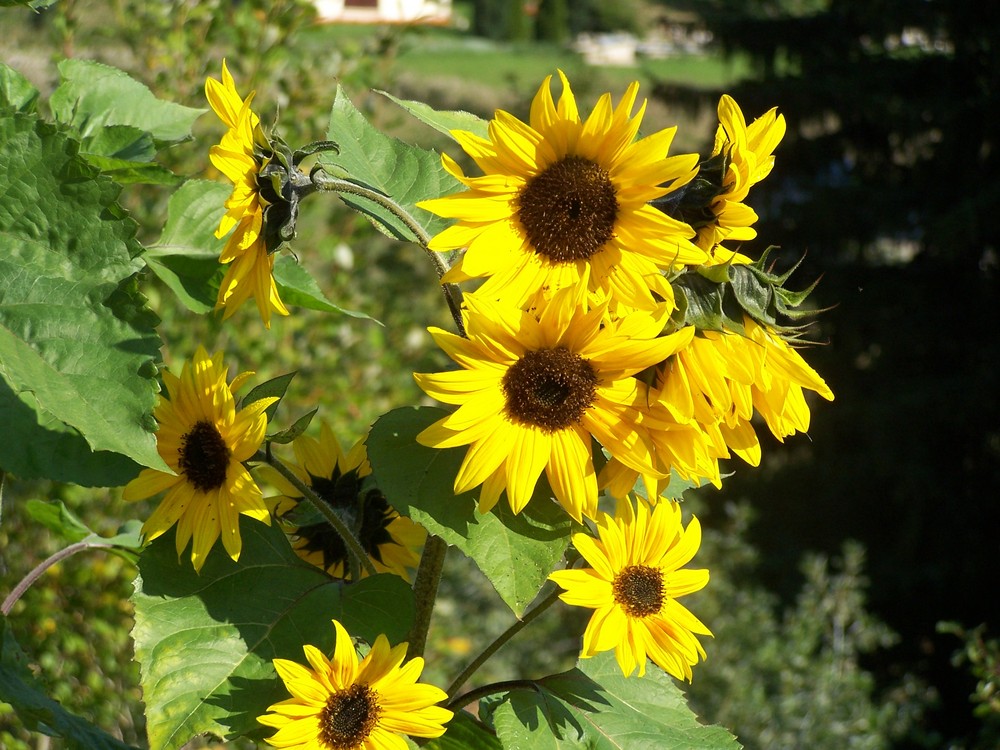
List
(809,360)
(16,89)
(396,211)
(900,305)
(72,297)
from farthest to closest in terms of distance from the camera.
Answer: (900,305) → (809,360) → (16,89) → (396,211) → (72,297)

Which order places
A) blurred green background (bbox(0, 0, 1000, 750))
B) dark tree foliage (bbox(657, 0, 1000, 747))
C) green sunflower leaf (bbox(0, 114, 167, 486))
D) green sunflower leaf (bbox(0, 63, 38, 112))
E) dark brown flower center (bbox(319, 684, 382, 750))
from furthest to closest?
dark tree foliage (bbox(657, 0, 1000, 747)) < blurred green background (bbox(0, 0, 1000, 750)) < green sunflower leaf (bbox(0, 63, 38, 112)) < dark brown flower center (bbox(319, 684, 382, 750)) < green sunflower leaf (bbox(0, 114, 167, 486))

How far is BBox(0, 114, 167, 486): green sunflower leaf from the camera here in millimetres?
540

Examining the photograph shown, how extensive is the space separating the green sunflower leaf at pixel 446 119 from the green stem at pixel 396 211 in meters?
0.06

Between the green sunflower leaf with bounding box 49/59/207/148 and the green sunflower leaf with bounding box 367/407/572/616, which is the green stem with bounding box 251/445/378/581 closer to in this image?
the green sunflower leaf with bounding box 367/407/572/616

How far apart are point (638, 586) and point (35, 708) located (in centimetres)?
36

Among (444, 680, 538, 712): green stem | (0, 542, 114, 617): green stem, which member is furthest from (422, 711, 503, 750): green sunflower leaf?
(0, 542, 114, 617): green stem

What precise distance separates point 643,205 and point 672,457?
0.14 m

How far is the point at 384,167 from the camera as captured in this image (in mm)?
770

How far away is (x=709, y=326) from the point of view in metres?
0.59

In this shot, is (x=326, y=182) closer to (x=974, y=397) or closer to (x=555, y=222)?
(x=555, y=222)

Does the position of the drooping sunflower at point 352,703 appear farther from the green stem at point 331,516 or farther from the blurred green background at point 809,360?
the blurred green background at point 809,360

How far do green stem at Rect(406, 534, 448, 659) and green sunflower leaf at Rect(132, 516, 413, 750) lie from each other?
0.04 m

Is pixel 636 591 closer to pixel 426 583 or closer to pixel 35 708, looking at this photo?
pixel 426 583

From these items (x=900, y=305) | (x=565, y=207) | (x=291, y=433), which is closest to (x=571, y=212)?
(x=565, y=207)
